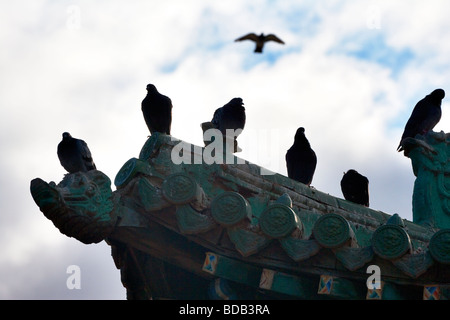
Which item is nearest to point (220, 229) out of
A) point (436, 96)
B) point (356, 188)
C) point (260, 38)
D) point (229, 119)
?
point (260, 38)

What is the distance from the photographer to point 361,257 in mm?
10797

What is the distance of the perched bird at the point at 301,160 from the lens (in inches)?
582

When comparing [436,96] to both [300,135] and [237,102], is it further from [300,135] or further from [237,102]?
[237,102]

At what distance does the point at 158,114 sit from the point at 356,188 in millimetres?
3123

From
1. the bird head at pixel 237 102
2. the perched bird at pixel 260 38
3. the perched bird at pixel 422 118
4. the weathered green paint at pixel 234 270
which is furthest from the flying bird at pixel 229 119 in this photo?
the weathered green paint at pixel 234 270

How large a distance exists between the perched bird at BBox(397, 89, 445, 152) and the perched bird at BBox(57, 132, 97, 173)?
152 inches

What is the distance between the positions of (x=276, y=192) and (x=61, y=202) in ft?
7.25

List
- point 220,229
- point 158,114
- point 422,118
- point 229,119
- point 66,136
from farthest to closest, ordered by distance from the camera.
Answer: point 422,118 < point 229,119 < point 158,114 < point 66,136 < point 220,229

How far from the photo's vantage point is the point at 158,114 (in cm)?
1317

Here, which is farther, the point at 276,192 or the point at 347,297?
the point at 276,192

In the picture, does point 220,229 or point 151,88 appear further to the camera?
point 151,88

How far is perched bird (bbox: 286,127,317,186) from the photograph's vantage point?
48.5 ft
